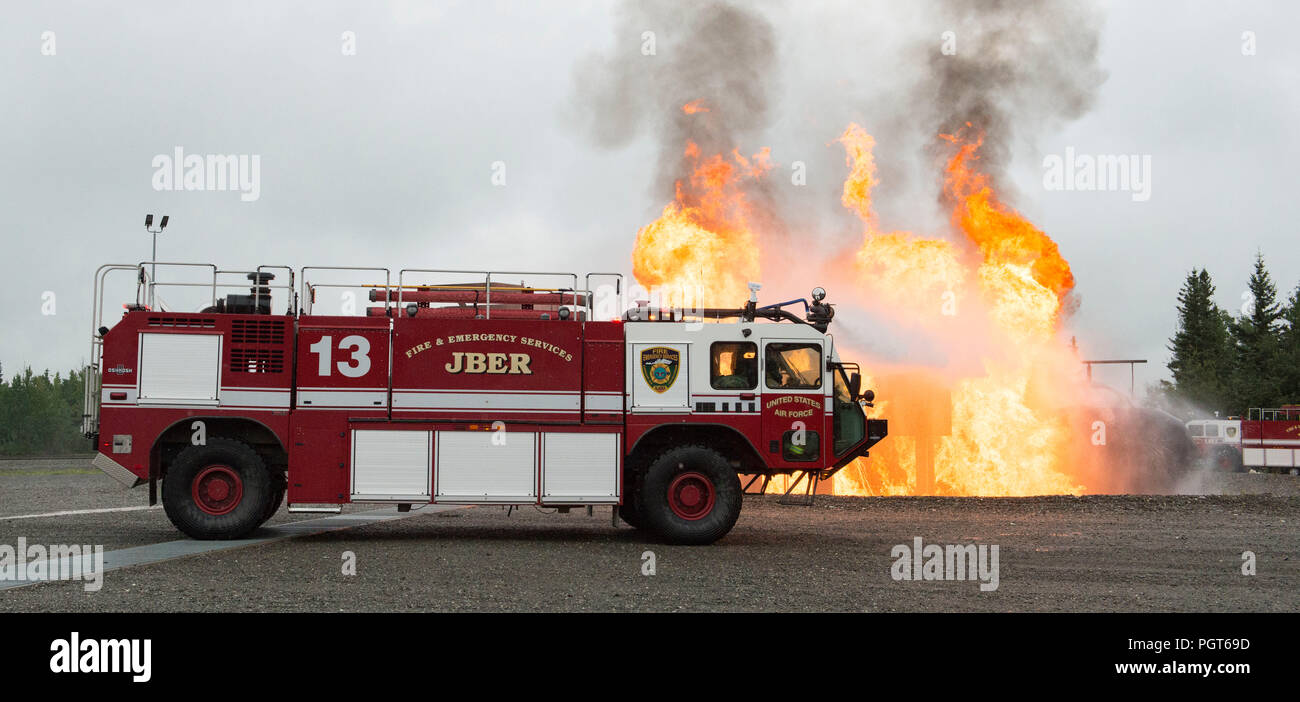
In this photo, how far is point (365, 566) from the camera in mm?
12438

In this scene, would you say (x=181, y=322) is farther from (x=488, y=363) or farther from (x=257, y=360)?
(x=488, y=363)

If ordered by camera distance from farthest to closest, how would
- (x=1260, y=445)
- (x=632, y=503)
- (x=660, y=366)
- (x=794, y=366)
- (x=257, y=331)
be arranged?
(x=1260, y=445), (x=632, y=503), (x=794, y=366), (x=660, y=366), (x=257, y=331)

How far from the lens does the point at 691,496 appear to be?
14.9m

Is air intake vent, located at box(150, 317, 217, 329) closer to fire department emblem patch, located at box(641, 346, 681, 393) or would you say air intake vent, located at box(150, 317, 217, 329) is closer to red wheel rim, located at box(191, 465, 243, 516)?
red wheel rim, located at box(191, 465, 243, 516)

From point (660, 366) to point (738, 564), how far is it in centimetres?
353

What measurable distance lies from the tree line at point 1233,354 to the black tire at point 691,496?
5435cm

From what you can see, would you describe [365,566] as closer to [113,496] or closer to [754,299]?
[754,299]

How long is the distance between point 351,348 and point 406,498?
246 centimetres

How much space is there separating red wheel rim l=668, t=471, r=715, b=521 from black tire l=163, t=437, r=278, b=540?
6.20 meters

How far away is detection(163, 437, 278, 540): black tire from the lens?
14.5 meters

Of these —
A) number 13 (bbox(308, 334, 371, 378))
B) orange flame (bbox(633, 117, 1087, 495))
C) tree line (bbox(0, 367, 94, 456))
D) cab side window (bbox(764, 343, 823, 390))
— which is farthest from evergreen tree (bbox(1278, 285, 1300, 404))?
tree line (bbox(0, 367, 94, 456))

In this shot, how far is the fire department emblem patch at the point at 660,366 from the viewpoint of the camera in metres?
15.1

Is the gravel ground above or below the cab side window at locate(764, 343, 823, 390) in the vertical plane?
below

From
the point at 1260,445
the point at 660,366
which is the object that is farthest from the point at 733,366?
the point at 1260,445
